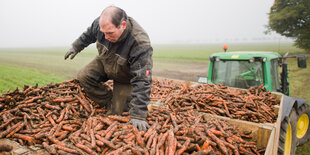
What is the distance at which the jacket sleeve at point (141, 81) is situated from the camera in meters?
3.12

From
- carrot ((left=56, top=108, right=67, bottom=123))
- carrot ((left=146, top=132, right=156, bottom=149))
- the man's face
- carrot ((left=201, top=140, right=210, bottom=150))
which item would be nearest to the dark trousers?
carrot ((left=56, top=108, right=67, bottom=123))

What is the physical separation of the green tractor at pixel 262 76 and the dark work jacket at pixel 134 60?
10.1 ft

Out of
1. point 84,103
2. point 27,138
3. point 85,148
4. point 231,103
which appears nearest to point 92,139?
point 85,148

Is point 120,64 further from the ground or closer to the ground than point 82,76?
further from the ground

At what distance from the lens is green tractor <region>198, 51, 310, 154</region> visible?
15.0 feet

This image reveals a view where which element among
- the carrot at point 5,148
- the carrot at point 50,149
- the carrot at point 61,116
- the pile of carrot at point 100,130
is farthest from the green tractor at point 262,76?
the carrot at point 5,148

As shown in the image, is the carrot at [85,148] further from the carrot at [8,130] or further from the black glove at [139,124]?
the carrot at [8,130]

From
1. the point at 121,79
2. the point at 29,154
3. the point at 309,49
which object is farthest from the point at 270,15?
the point at 29,154

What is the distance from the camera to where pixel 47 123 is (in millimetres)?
Result: 3139

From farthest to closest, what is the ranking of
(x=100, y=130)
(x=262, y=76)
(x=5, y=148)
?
1. (x=262, y=76)
2. (x=100, y=130)
3. (x=5, y=148)

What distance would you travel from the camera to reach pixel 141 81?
3221mm

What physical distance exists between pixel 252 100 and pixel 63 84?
4072mm

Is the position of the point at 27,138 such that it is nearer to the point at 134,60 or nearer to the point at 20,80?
the point at 134,60

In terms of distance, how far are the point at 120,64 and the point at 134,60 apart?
318 mm
